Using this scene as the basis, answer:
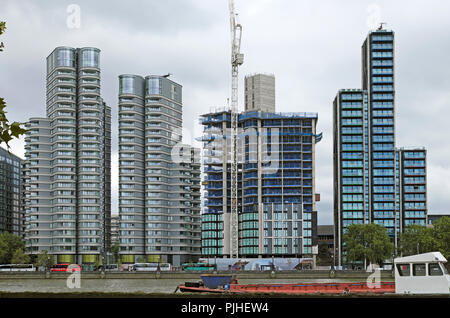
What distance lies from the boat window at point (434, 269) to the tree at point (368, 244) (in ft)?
388

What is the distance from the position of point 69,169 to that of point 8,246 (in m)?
29.4

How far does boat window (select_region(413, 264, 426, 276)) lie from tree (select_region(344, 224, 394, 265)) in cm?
11801

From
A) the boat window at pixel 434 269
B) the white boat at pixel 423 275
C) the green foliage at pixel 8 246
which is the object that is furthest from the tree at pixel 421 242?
the green foliage at pixel 8 246

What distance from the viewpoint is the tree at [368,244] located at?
155750mm

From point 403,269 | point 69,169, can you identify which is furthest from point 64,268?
point 403,269

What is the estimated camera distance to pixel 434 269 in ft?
130

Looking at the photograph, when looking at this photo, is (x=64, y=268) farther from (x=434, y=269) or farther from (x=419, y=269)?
(x=434, y=269)

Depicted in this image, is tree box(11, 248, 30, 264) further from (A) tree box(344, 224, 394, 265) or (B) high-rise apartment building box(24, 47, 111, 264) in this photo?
(A) tree box(344, 224, 394, 265)

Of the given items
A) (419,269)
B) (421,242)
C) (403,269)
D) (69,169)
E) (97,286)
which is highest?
(69,169)

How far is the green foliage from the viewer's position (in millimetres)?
180875

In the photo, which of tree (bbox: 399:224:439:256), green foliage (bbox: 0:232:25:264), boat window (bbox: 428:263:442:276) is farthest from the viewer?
green foliage (bbox: 0:232:25:264)

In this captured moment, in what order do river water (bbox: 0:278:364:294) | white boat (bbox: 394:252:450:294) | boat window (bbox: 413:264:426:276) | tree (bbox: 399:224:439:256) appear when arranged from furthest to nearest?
tree (bbox: 399:224:439:256)
river water (bbox: 0:278:364:294)
boat window (bbox: 413:264:426:276)
white boat (bbox: 394:252:450:294)

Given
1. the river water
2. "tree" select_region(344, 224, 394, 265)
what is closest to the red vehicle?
the river water
